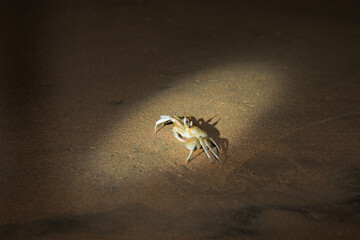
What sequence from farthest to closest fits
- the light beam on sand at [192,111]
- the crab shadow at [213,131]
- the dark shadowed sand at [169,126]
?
the crab shadow at [213,131] < the light beam on sand at [192,111] < the dark shadowed sand at [169,126]

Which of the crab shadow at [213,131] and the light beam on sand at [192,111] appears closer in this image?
the light beam on sand at [192,111]

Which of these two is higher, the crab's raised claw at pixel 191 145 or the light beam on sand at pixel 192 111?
the light beam on sand at pixel 192 111

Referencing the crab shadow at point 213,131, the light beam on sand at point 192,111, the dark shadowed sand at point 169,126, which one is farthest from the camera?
the crab shadow at point 213,131

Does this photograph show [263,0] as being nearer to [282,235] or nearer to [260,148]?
[260,148]

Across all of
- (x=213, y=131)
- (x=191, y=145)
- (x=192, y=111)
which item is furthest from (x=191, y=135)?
(x=192, y=111)

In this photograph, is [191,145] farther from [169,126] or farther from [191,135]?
[169,126]
